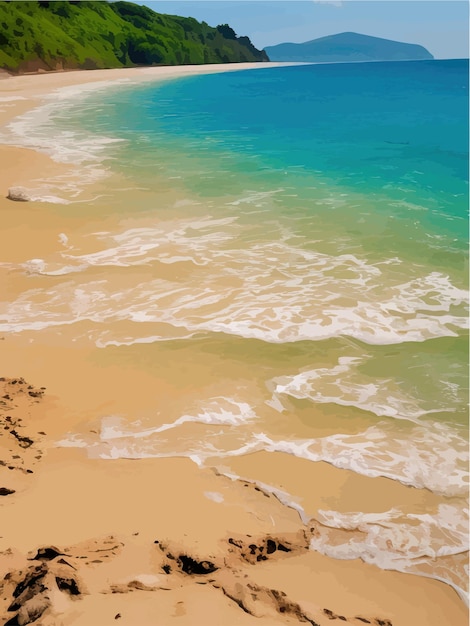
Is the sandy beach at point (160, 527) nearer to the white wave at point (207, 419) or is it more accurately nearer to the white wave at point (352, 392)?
the white wave at point (207, 419)

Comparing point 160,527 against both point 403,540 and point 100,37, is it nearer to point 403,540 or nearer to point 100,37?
point 403,540

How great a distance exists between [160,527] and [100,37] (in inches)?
4516

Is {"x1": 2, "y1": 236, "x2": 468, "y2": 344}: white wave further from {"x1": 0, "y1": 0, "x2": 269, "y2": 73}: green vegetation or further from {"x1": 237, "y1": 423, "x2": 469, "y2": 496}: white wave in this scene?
{"x1": 0, "y1": 0, "x2": 269, "y2": 73}: green vegetation

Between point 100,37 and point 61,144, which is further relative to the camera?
point 100,37

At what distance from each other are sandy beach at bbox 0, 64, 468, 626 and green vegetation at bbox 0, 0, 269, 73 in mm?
77259

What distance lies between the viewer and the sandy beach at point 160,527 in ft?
10.7

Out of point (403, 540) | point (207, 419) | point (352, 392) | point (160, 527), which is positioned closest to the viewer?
point (160, 527)

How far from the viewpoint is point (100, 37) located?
10281 centimetres

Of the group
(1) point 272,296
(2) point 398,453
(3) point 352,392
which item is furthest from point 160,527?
(1) point 272,296

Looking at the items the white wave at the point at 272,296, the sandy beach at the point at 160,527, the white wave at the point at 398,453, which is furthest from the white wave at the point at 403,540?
the white wave at the point at 272,296

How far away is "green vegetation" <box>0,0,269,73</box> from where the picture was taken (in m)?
76.9

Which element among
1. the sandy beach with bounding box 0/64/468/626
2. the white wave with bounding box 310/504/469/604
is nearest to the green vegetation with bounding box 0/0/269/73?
the sandy beach with bounding box 0/64/468/626

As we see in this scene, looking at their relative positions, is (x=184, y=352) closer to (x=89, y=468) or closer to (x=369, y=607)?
(x=89, y=468)

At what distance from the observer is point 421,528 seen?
14.4 ft
